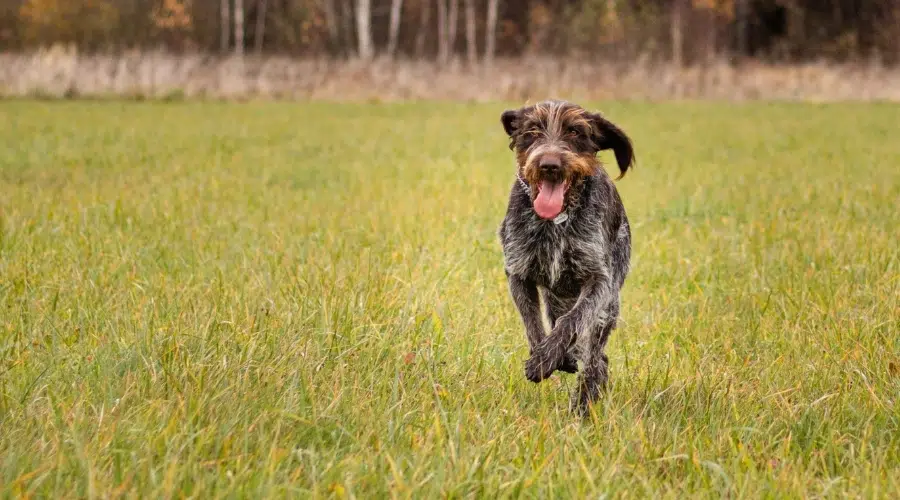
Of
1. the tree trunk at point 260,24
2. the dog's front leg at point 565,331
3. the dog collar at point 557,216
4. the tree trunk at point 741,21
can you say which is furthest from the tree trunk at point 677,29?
the dog's front leg at point 565,331

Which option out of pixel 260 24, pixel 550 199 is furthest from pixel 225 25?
pixel 550 199

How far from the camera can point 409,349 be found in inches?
175

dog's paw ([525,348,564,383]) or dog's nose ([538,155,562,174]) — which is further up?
dog's nose ([538,155,562,174])

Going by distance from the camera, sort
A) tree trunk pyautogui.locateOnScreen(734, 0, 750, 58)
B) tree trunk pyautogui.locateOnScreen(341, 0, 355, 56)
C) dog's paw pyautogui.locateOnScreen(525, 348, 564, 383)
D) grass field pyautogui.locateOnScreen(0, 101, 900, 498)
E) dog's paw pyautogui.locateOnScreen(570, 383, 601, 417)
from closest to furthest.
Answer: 1. grass field pyautogui.locateOnScreen(0, 101, 900, 498)
2. dog's paw pyautogui.locateOnScreen(525, 348, 564, 383)
3. dog's paw pyautogui.locateOnScreen(570, 383, 601, 417)
4. tree trunk pyautogui.locateOnScreen(734, 0, 750, 58)
5. tree trunk pyautogui.locateOnScreen(341, 0, 355, 56)

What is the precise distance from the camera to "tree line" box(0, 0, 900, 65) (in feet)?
136

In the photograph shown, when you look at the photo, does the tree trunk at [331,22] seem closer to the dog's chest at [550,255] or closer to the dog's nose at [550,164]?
the dog's chest at [550,255]

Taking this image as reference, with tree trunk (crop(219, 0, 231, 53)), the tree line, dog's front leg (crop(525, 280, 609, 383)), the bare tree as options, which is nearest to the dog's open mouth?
dog's front leg (crop(525, 280, 609, 383))

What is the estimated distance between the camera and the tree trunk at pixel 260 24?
46.2 metres

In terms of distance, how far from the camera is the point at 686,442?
11.1ft

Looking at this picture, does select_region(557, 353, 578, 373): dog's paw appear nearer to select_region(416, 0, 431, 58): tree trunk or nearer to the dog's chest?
the dog's chest

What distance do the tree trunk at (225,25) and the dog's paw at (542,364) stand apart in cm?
4184

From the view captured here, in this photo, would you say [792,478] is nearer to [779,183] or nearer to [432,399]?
[432,399]

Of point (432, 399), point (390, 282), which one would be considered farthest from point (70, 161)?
point (432, 399)

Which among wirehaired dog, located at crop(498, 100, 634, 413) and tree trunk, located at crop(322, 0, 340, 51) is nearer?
wirehaired dog, located at crop(498, 100, 634, 413)
